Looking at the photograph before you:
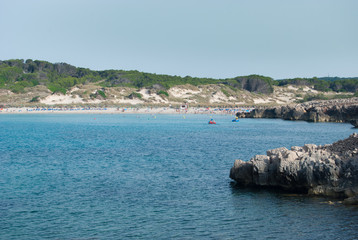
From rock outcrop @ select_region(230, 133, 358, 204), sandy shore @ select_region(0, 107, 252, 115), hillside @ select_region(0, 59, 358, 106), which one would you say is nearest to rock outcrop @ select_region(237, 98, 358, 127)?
sandy shore @ select_region(0, 107, 252, 115)

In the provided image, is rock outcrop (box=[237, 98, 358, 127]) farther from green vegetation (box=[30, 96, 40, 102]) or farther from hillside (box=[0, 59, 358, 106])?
green vegetation (box=[30, 96, 40, 102])

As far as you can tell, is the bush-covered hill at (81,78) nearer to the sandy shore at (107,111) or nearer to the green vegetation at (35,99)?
the green vegetation at (35,99)

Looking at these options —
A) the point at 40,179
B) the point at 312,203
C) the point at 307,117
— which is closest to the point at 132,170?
the point at 40,179

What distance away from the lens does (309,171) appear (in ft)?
64.9

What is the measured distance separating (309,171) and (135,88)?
421 ft

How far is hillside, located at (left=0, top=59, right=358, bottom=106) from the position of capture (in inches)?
5162

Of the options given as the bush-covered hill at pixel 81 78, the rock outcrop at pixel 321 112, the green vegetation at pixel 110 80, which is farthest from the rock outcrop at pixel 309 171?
the bush-covered hill at pixel 81 78

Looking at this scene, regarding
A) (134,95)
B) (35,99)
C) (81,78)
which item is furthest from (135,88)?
(35,99)

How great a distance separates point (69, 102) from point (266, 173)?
11324 cm

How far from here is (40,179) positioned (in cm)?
2462

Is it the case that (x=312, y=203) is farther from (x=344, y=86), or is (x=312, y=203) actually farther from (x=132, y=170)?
(x=344, y=86)

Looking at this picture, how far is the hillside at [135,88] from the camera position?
131 m

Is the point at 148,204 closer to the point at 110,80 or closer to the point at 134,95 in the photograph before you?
the point at 134,95

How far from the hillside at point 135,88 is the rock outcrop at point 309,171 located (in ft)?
359
